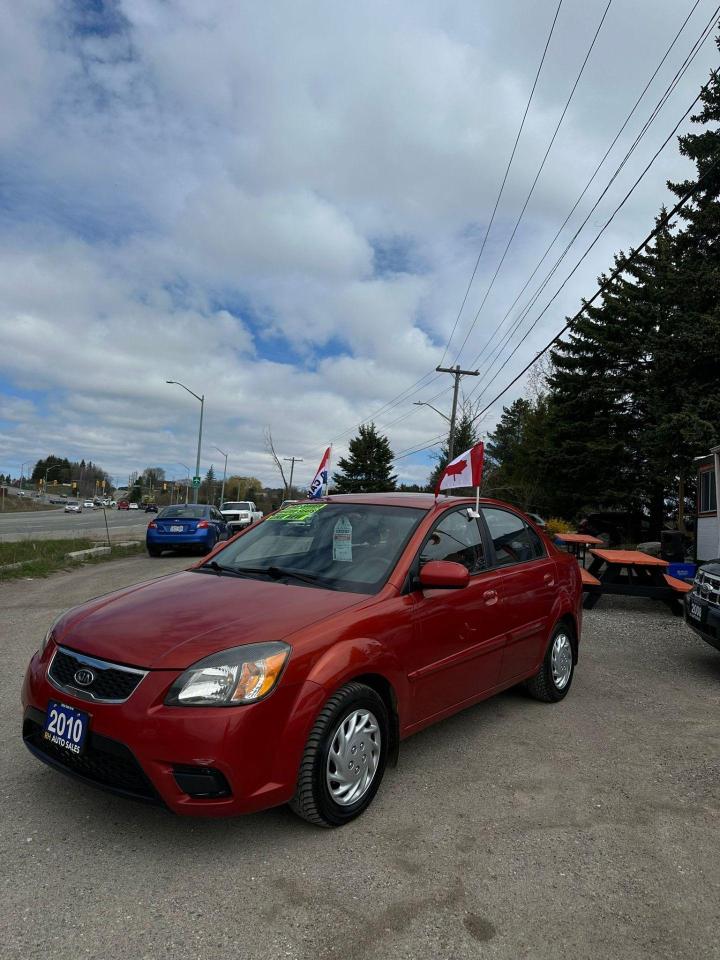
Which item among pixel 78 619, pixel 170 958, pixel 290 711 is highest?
pixel 78 619

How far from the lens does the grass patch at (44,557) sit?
37.8ft

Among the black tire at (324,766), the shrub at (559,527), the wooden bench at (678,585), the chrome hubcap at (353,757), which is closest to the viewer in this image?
the black tire at (324,766)

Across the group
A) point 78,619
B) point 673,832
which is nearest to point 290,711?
point 78,619

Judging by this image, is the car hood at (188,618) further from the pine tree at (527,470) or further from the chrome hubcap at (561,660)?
the pine tree at (527,470)

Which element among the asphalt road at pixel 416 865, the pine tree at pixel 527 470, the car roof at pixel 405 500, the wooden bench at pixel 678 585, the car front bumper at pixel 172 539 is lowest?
the asphalt road at pixel 416 865

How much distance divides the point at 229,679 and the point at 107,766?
0.61 metres

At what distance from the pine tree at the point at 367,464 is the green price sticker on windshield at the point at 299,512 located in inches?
2299

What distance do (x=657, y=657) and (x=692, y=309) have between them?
1500cm

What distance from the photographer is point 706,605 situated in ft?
19.7

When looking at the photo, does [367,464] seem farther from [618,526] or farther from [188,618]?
[188,618]

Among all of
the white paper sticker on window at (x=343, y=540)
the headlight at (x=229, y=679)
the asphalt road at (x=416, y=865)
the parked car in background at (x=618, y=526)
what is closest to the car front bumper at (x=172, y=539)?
the asphalt road at (x=416, y=865)

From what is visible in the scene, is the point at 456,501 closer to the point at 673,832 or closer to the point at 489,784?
the point at 489,784

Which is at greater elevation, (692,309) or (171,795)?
(692,309)

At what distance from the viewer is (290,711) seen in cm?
270
